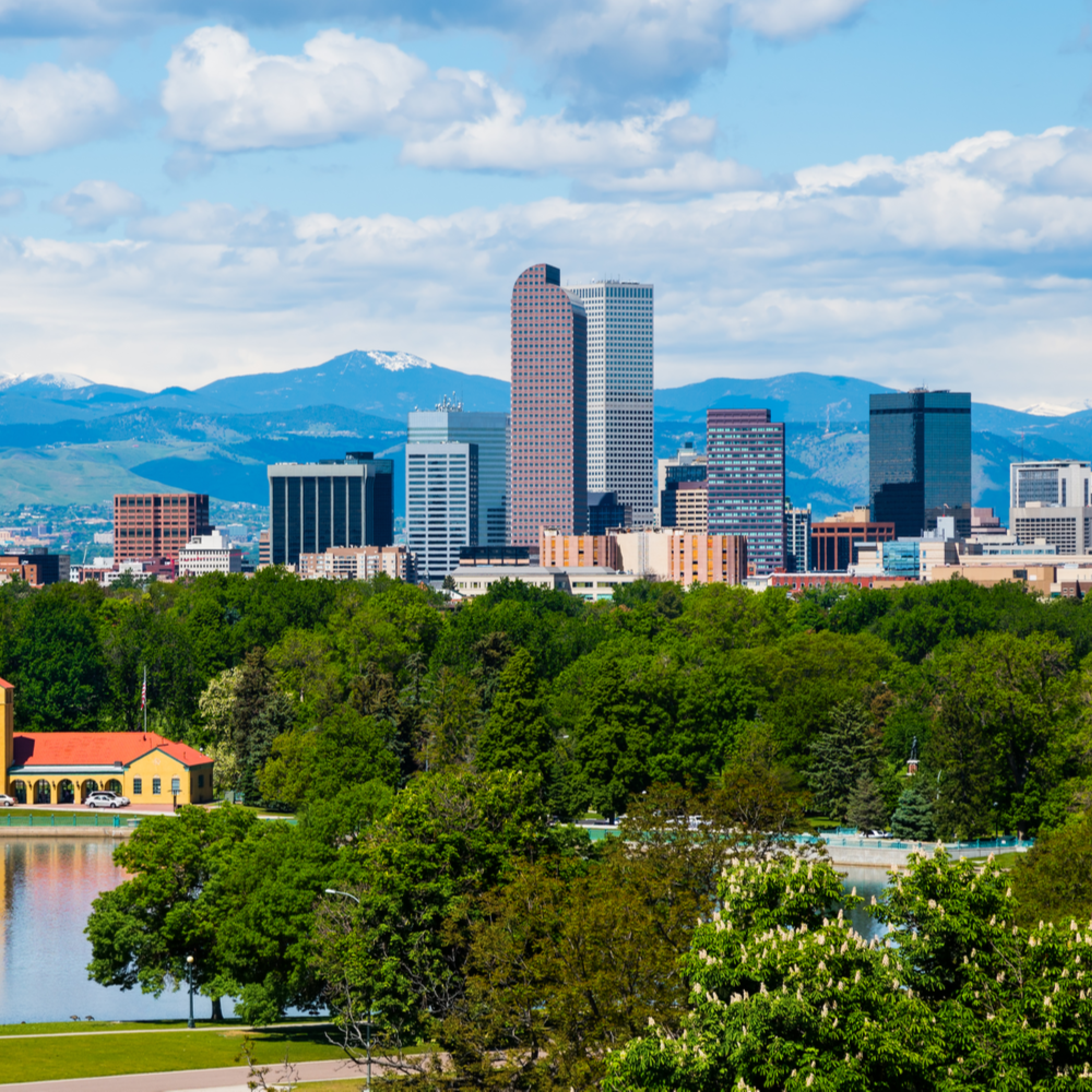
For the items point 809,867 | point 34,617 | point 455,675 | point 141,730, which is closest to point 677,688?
point 455,675

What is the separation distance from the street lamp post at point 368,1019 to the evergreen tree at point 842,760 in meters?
47.7

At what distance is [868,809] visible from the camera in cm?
9056

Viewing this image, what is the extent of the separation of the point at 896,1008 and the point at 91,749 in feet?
294

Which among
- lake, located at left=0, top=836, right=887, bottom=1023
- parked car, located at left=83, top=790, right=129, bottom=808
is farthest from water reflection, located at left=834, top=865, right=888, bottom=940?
parked car, located at left=83, top=790, right=129, bottom=808

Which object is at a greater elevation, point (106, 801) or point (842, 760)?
point (842, 760)

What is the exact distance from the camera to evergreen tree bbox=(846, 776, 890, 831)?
90.4m

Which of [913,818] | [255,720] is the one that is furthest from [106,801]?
[913,818]

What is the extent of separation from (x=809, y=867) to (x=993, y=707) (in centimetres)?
5718

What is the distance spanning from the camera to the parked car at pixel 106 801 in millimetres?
106375

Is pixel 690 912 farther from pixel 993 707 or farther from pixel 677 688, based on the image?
pixel 677 688

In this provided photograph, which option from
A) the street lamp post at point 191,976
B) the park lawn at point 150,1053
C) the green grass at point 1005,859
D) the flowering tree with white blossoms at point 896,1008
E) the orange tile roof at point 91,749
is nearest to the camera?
the flowering tree with white blossoms at point 896,1008

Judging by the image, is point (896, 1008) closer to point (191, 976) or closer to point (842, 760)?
point (191, 976)

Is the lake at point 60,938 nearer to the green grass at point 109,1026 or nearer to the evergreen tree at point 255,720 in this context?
the green grass at point 109,1026

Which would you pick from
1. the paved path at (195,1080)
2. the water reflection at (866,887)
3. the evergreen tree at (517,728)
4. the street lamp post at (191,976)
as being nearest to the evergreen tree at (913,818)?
the water reflection at (866,887)
